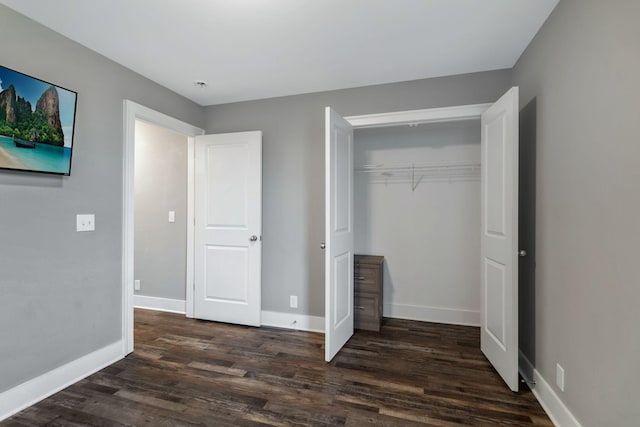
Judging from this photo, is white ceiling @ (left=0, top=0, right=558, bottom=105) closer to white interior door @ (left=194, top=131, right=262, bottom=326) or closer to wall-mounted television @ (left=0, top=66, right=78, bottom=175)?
wall-mounted television @ (left=0, top=66, right=78, bottom=175)

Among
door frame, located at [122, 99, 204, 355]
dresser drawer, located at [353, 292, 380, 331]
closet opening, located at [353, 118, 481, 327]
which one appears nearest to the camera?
door frame, located at [122, 99, 204, 355]

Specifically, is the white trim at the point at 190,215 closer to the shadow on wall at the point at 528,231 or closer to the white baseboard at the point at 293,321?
the white baseboard at the point at 293,321

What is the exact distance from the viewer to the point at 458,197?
11.4 ft

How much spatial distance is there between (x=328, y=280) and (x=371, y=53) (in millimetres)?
1814

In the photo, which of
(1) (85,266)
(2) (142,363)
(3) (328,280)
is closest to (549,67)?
(3) (328,280)

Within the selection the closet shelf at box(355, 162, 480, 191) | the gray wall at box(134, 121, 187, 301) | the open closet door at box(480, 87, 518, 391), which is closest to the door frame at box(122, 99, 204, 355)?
the gray wall at box(134, 121, 187, 301)

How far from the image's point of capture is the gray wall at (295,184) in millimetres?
3223

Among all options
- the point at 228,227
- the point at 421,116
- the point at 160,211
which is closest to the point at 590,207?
the point at 421,116

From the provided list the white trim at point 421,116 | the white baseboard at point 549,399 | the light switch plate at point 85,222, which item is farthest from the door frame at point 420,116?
the light switch plate at point 85,222

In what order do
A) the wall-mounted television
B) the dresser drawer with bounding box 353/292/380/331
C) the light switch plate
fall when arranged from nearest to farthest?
the wall-mounted television
the light switch plate
the dresser drawer with bounding box 353/292/380/331

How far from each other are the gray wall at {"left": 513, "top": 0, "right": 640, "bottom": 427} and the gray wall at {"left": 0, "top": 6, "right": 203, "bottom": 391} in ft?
10.3

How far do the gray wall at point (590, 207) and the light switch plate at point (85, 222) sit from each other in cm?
315

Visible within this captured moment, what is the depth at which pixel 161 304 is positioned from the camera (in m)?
3.87

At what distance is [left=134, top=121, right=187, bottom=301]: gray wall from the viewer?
378 centimetres
